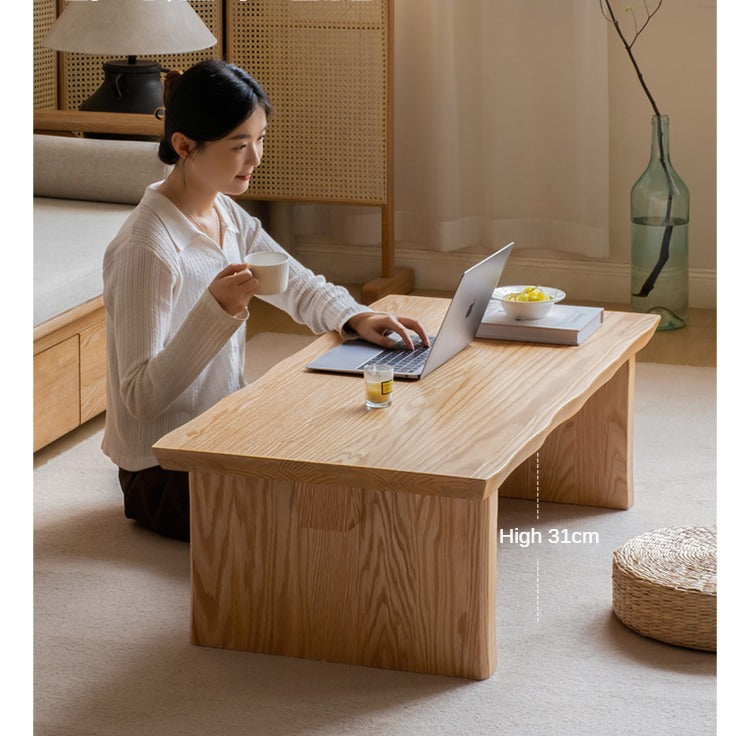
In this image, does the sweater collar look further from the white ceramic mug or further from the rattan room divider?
the rattan room divider

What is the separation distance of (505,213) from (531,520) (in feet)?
7.17

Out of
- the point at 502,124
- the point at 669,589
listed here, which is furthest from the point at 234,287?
the point at 502,124

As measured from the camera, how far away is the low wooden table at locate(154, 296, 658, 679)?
2125mm

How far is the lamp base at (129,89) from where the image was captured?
4.41 meters

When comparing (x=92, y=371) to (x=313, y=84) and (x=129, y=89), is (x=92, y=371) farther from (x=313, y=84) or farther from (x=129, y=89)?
(x=313, y=84)

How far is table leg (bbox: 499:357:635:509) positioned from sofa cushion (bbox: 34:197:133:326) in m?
1.19

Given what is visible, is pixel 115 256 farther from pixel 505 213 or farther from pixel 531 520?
pixel 505 213

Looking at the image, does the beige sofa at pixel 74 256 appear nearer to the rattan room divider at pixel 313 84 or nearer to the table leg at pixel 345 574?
the rattan room divider at pixel 313 84

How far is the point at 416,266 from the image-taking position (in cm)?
514

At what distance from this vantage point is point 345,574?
7.47ft

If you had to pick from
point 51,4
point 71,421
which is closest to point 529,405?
point 71,421

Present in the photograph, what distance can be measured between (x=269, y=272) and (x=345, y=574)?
551mm

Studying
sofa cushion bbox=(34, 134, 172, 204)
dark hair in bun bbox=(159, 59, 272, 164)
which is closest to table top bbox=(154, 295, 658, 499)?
dark hair in bun bbox=(159, 59, 272, 164)

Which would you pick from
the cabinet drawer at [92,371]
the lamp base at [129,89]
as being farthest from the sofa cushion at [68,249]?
the lamp base at [129,89]
